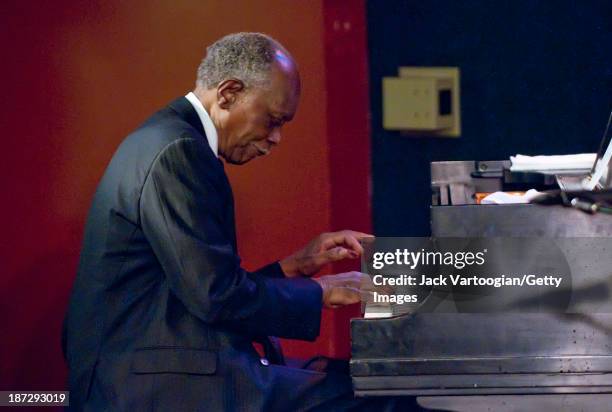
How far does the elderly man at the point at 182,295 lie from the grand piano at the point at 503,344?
29 centimetres

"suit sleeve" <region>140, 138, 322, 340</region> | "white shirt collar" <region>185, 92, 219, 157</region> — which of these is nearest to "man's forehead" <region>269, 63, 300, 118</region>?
"white shirt collar" <region>185, 92, 219, 157</region>

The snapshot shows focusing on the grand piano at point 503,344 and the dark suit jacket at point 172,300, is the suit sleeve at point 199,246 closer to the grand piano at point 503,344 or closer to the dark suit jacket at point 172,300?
the dark suit jacket at point 172,300

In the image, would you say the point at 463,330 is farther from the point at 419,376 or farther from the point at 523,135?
the point at 523,135

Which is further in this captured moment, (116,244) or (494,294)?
(116,244)

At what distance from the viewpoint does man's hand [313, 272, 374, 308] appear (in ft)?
6.91

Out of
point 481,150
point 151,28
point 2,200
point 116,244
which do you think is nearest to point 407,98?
point 481,150

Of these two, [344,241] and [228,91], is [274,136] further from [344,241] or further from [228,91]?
[344,241]

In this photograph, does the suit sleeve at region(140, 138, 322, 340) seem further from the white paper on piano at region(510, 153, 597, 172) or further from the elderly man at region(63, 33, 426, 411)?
the white paper on piano at region(510, 153, 597, 172)

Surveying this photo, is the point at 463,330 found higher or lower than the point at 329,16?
lower

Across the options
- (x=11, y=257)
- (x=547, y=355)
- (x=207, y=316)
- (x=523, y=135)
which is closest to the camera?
(x=547, y=355)

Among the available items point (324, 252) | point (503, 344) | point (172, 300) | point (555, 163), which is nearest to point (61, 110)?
point (324, 252)

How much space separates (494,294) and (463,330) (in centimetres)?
8

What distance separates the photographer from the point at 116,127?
315 cm

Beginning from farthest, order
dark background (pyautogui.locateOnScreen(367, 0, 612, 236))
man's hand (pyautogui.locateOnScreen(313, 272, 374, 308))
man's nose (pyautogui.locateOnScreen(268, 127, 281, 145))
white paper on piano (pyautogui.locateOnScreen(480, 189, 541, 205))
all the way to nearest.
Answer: dark background (pyautogui.locateOnScreen(367, 0, 612, 236)) → man's nose (pyautogui.locateOnScreen(268, 127, 281, 145)) → man's hand (pyautogui.locateOnScreen(313, 272, 374, 308)) → white paper on piano (pyautogui.locateOnScreen(480, 189, 541, 205))
